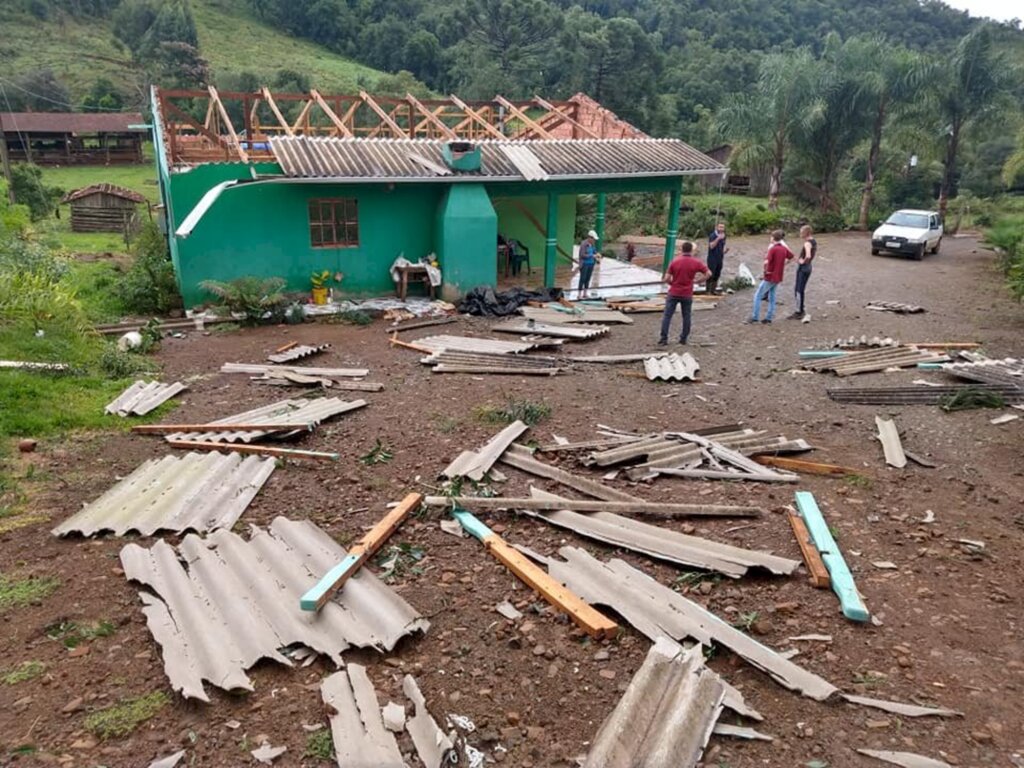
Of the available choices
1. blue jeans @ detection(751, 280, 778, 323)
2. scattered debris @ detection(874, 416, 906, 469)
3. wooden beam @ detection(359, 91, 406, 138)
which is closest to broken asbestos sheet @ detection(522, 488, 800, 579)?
scattered debris @ detection(874, 416, 906, 469)

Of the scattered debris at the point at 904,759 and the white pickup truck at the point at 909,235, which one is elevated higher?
the white pickup truck at the point at 909,235

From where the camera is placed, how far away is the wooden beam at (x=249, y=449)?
7.27 m

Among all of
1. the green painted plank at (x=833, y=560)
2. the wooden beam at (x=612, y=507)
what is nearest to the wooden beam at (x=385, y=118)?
the wooden beam at (x=612, y=507)

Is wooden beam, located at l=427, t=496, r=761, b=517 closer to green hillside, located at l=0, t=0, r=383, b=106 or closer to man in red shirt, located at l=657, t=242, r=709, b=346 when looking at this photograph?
man in red shirt, located at l=657, t=242, r=709, b=346

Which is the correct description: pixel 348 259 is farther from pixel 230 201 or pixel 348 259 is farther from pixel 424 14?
pixel 424 14

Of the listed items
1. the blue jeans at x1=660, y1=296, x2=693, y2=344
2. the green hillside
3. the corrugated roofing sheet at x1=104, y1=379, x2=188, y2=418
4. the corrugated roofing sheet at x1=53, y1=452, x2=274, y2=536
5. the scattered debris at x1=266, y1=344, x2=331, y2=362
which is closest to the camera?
the corrugated roofing sheet at x1=53, y1=452, x2=274, y2=536

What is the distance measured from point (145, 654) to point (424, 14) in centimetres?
6995

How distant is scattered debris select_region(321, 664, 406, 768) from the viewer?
329cm

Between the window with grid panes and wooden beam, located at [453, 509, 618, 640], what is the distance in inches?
429

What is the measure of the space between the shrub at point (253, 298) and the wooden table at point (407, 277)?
268 centimetres

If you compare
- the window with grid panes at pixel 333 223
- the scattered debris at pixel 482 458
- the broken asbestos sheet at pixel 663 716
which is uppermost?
the window with grid panes at pixel 333 223

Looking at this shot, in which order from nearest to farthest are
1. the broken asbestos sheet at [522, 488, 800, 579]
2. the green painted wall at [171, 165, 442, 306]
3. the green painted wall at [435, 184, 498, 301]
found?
the broken asbestos sheet at [522, 488, 800, 579] < the green painted wall at [171, 165, 442, 306] < the green painted wall at [435, 184, 498, 301]

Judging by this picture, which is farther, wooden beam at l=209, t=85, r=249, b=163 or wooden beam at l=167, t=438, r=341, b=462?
wooden beam at l=209, t=85, r=249, b=163

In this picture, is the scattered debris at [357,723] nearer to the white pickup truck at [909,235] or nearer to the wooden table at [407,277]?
the wooden table at [407,277]
